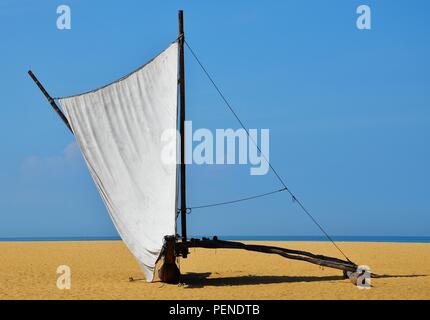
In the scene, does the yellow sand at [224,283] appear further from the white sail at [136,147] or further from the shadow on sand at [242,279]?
the white sail at [136,147]

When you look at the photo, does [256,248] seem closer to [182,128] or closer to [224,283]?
[224,283]

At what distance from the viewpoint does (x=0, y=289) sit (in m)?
18.0

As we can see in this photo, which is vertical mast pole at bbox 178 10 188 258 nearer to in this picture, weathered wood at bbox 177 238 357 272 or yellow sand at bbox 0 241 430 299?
weathered wood at bbox 177 238 357 272

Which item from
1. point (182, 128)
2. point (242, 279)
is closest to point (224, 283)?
point (242, 279)

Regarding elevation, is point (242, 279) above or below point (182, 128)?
below

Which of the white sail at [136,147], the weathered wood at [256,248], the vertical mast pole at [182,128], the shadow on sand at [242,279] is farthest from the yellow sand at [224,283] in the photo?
the vertical mast pole at [182,128]

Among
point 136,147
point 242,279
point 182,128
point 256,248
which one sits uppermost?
point 182,128

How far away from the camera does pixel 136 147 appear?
17750 mm

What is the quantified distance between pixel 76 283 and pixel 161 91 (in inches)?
259

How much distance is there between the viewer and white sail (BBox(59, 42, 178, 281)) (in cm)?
1714
